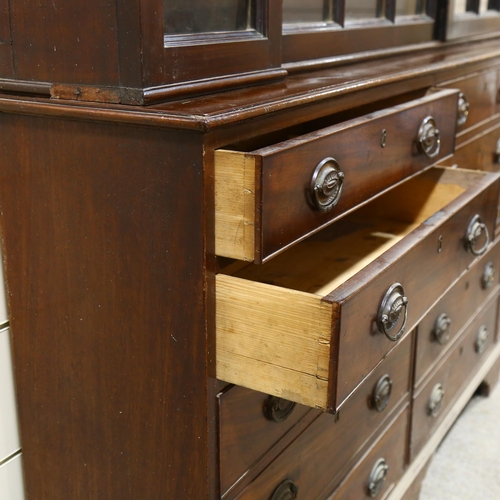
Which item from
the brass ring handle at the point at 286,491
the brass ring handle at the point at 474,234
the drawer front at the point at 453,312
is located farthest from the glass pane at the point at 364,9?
the brass ring handle at the point at 286,491

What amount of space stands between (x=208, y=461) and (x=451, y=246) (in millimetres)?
543

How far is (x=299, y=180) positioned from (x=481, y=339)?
1266 mm

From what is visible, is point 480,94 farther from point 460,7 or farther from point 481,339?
point 481,339

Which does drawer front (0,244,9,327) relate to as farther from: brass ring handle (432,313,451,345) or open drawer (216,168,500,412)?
brass ring handle (432,313,451,345)

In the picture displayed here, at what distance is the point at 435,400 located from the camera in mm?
1578

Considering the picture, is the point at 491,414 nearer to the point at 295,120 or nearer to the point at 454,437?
the point at 454,437

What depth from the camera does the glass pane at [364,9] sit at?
1277mm

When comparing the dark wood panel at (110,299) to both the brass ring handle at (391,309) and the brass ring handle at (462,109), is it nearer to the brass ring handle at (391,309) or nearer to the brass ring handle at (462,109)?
the brass ring handle at (391,309)

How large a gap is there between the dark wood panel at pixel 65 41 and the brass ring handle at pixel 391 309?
1.40 feet

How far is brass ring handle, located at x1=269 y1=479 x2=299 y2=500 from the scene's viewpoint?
39.3 inches

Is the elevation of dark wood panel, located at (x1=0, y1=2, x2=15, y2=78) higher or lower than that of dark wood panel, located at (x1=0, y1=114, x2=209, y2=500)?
higher

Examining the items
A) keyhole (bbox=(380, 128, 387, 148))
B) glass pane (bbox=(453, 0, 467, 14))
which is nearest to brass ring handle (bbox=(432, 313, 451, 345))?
keyhole (bbox=(380, 128, 387, 148))

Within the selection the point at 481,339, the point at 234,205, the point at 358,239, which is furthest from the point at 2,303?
the point at 481,339

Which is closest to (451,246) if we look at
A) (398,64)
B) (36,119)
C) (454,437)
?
(398,64)
